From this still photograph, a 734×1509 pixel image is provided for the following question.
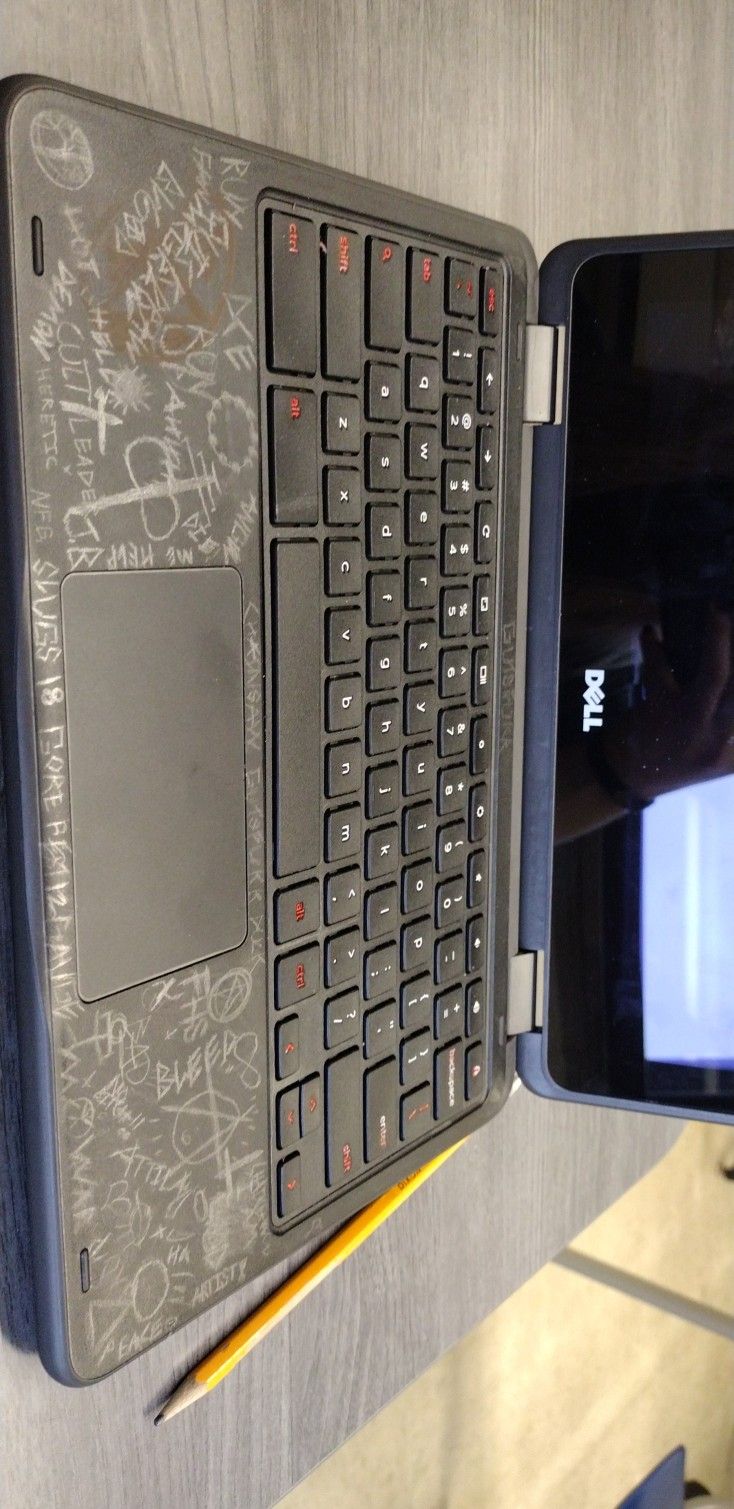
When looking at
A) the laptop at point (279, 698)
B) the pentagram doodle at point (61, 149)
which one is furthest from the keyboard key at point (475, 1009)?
the pentagram doodle at point (61, 149)

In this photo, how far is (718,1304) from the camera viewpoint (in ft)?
5.27

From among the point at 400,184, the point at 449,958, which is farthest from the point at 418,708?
the point at 400,184

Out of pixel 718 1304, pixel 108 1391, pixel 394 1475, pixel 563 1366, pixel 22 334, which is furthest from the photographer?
pixel 718 1304

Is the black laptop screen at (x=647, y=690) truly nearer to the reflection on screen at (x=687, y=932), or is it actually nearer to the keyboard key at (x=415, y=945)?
the reflection on screen at (x=687, y=932)

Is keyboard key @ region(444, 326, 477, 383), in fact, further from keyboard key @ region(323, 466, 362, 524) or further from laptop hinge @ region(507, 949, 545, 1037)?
laptop hinge @ region(507, 949, 545, 1037)

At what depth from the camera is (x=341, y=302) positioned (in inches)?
17.3

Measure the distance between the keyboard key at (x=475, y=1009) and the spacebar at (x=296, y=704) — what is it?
151 mm

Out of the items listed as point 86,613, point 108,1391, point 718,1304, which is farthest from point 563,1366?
point 86,613

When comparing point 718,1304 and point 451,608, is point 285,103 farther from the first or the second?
point 718,1304

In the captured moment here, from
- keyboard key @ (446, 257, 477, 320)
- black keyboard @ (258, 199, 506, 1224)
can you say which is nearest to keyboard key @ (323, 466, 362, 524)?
black keyboard @ (258, 199, 506, 1224)

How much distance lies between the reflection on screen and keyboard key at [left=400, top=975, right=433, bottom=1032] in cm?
13

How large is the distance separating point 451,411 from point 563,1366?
44.7 inches

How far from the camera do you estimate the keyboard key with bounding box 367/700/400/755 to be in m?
0.49

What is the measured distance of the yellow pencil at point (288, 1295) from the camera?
0.48m
